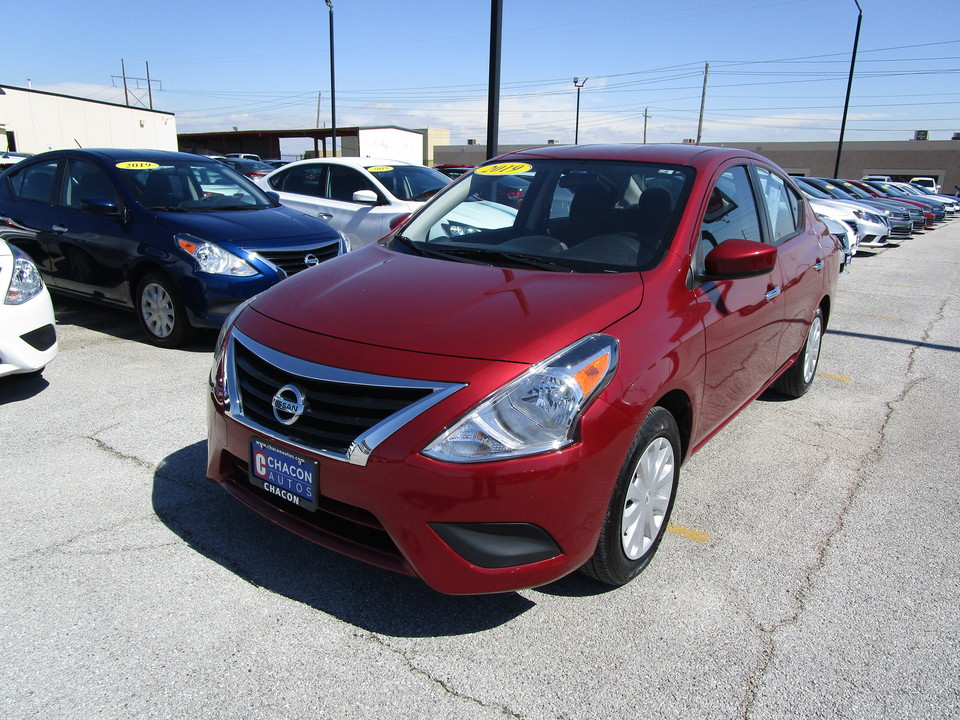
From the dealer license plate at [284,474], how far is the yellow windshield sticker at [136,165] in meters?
4.90

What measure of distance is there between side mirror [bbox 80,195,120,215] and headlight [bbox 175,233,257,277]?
2.30 feet

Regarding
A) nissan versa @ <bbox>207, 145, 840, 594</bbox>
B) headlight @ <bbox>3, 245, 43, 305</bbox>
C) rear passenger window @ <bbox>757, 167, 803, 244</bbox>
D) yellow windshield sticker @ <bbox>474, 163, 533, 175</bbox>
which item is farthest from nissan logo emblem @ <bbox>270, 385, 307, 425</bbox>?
rear passenger window @ <bbox>757, 167, 803, 244</bbox>

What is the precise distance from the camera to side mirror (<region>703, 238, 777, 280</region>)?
9.82ft

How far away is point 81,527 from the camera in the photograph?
3078 millimetres

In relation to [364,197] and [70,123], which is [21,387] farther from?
[70,123]

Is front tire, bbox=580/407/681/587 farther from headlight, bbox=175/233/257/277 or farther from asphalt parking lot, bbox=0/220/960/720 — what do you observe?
headlight, bbox=175/233/257/277

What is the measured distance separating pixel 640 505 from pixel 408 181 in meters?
7.43

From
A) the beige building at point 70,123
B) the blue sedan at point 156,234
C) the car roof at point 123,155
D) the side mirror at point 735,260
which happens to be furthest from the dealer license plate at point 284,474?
the beige building at point 70,123

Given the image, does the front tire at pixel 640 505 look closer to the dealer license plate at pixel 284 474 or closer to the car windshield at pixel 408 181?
the dealer license plate at pixel 284 474

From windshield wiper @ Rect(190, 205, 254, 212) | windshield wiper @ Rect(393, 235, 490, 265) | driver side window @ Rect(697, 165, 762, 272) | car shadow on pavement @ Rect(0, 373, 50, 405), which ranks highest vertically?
driver side window @ Rect(697, 165, 762, 272)

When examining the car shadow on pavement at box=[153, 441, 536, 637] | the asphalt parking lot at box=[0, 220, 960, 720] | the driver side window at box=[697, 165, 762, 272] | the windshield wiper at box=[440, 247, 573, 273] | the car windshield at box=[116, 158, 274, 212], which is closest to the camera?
the asphalt parking lot at box=[0, 220, 960, 720]

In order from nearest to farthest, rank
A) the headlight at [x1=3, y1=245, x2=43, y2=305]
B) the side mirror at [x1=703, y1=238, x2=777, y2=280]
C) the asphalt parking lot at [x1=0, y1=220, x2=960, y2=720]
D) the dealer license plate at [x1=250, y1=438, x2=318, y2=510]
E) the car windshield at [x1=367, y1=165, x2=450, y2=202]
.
A: the asphalt parking lot at [x1=0, y1=220, x2=960, y2=720] → the dealer license plate at [x1=250, y1=438, x2=318, y2=510] → the side mirror at [x1=703, y1=238, x2=777, y2=280] → the headlight at [x1=3, y1=245, x2=43, y2=305] → the car windshield at [x1=367, y1=165, x2=450, y2=202]

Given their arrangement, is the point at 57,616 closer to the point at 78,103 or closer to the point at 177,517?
the point at 177,517

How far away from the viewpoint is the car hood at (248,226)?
19.2 ft
